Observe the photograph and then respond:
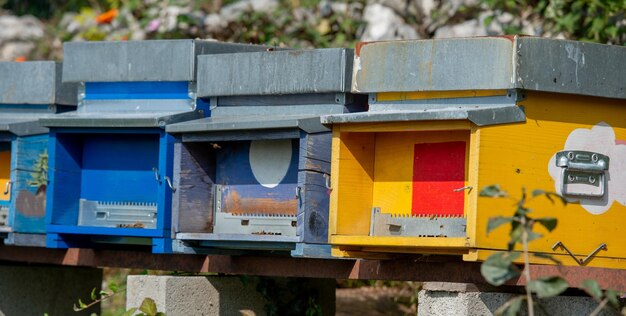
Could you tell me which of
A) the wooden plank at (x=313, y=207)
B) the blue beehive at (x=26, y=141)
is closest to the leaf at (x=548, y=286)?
the wooden plank at (x=313, y=207)

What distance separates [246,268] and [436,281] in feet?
4.55

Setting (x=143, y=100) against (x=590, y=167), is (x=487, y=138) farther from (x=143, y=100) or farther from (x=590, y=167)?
(x=143, y=100)

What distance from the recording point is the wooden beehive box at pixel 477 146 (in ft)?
17.4

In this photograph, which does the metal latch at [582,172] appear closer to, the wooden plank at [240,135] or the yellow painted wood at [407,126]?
the yellow painted wood at [407,126]

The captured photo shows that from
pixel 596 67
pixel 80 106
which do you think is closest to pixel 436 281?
pixel 596 67

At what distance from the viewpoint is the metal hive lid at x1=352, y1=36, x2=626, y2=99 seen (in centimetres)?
536

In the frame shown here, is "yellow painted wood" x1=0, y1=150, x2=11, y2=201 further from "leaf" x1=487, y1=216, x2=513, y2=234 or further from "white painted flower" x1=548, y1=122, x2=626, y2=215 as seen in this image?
"leaf" x1=487, y1=216, x2=513, y2=234

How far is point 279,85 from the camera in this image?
6.29 m

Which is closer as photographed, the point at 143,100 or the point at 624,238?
the point at 624,238

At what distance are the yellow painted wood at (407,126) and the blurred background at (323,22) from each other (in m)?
4.44

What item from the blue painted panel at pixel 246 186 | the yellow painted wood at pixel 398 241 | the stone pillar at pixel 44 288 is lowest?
the stone pillar at pixel 44 288

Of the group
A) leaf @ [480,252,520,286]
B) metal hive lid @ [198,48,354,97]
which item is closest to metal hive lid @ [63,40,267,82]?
metal hive lid @ [198,48,354,97]

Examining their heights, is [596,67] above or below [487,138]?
above

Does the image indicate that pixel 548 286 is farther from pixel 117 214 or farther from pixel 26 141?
pixel 26 141
